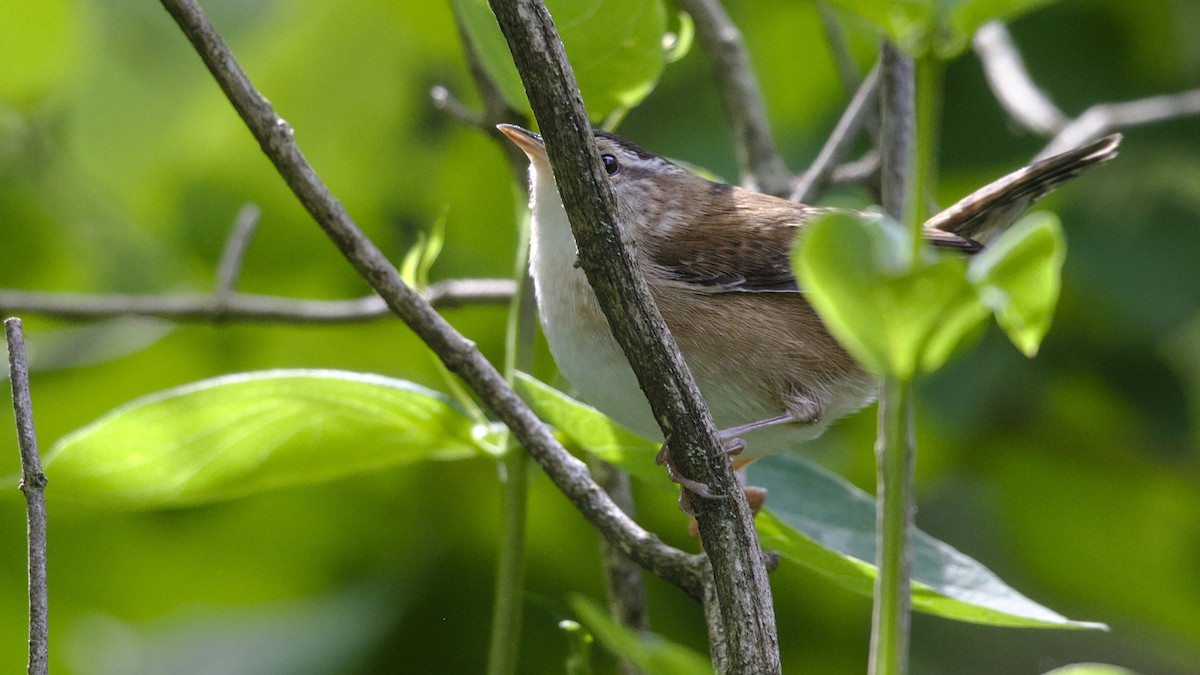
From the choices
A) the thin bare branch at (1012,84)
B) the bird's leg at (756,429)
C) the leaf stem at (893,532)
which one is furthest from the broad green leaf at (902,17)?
the thin bare branch at (1012,84)

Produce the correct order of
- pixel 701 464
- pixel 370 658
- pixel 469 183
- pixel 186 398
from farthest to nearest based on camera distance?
pixel 469 183 → pixel 370 658 → pixel 186 398 → pixel 701 464

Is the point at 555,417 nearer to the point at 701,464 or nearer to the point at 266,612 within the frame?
the point at 701,464

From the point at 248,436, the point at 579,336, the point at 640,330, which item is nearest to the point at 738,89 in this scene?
the point at 579,336

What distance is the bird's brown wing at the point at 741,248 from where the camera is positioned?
271 cm

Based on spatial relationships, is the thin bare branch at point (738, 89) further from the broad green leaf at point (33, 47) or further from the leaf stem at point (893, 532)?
the leaf stem at point (893, 532)

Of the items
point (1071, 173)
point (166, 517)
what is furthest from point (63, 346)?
point (1071, 173)

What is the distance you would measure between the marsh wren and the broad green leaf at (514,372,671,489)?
25 cm

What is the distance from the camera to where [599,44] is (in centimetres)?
203

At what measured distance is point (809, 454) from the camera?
3.55 metres

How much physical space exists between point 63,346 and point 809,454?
2.33 m

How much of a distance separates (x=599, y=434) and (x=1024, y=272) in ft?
3.90

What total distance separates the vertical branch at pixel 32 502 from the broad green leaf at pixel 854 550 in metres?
1.10

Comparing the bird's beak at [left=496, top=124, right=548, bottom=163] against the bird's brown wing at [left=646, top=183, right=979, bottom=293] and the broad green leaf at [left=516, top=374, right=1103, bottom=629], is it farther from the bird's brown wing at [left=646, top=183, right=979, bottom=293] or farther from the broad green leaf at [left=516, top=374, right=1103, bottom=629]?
the broad green leaf at [left=516, top=374, right=1103, bottom=629]

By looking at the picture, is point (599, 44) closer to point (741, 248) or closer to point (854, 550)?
point (741, 248)
